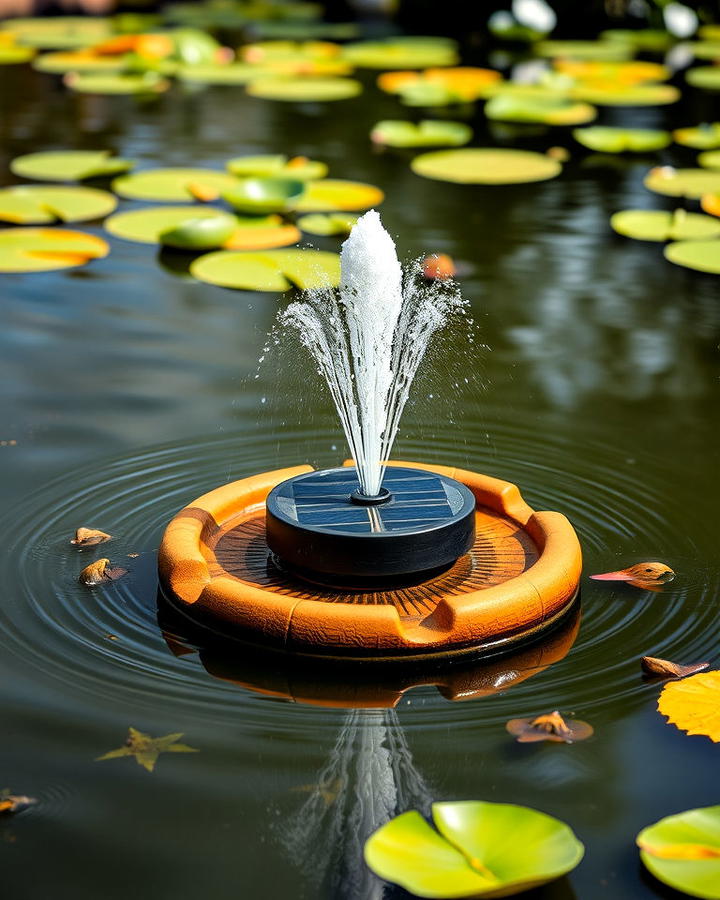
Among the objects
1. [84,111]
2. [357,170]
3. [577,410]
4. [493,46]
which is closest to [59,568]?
[577,410]

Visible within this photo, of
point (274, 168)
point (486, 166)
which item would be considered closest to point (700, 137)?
point (486, 166)

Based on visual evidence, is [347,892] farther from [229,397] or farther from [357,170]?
[357,170]

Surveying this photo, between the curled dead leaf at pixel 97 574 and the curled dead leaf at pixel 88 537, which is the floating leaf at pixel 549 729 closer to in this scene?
the curled dead leaf at pixel 97 574

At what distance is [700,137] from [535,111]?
1182mm

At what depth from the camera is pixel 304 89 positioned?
10.5 m

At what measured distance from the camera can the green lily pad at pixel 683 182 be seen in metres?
7.55

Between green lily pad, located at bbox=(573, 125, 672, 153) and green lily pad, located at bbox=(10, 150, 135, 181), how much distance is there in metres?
2.91

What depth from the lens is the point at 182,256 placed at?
6.59 m

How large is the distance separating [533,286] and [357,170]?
7.30ft

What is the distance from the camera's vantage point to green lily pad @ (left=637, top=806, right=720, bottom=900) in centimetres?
242

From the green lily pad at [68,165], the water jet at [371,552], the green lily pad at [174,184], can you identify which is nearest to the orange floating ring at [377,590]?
the water jet at [371,552]

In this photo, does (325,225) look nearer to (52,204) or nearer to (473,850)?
(52,204)

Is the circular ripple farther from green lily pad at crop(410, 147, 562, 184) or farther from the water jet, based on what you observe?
green lily pad at crop(410, 147, 562, 184)

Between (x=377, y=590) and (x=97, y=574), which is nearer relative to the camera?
(x=377, y=590)
